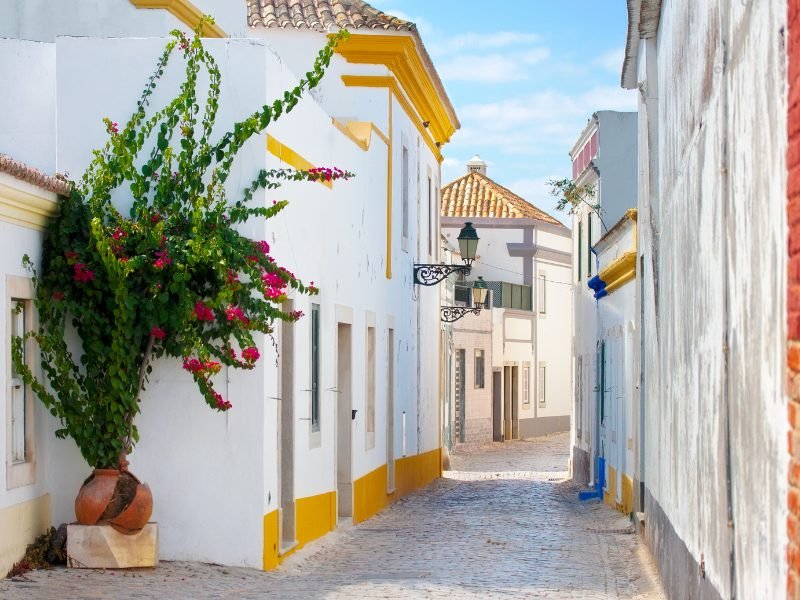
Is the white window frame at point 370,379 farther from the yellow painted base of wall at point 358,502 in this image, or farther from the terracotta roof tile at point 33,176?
the terracotta roof tile at point 33,176

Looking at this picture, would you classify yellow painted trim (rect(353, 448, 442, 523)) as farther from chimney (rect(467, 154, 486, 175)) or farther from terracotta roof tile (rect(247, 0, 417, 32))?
chimney (rect(467, 154, 486, 175))

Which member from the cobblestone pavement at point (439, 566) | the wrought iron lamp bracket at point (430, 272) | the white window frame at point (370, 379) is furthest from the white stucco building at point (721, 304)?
the wrought iron lamp bracket at point (430, 272)

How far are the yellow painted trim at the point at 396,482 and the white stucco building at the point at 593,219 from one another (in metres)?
2.65

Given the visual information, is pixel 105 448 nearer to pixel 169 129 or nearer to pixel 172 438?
pixel 172 438

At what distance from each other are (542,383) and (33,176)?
120 ft

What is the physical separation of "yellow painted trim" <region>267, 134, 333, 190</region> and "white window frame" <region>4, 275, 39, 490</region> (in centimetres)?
246

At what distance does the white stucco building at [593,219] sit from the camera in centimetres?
2336

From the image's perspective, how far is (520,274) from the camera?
4444 cm

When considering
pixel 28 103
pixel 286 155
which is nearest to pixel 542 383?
pixel 286 155

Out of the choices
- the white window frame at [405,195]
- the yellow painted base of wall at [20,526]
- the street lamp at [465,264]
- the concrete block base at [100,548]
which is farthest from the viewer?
the street lamp at [465,264]

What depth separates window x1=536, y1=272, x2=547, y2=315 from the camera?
4541cm

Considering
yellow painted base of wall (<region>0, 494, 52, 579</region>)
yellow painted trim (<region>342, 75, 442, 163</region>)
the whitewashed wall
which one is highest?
yellow painted trim (<region>342, 75, 442, 163</region>)

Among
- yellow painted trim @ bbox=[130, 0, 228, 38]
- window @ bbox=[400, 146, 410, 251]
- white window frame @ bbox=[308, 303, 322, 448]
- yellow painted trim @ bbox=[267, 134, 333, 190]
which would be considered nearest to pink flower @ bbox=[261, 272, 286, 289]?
yellow painted trim @ bbox=[267, 134, 333, 190]

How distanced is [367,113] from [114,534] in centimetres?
973
